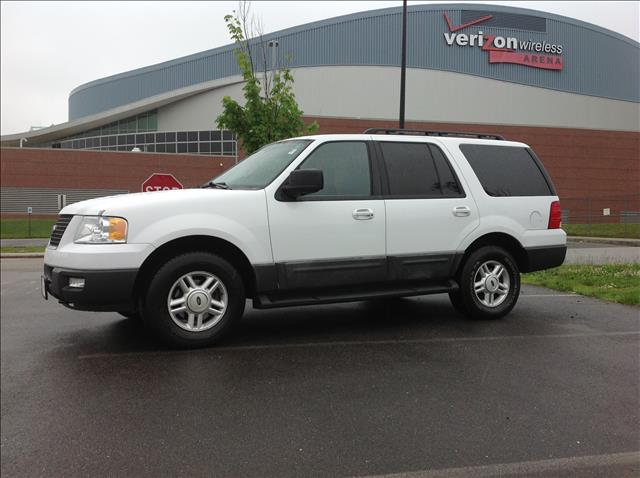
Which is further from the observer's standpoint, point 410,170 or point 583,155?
point 583,155

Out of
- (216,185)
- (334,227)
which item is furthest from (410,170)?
(216,185)

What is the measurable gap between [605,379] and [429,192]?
2.41 meters

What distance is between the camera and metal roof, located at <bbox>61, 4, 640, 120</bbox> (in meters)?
43.2

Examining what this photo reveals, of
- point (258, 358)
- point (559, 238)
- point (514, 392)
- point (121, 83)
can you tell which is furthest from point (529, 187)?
point (121, 83)

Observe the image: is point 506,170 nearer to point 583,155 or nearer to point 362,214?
point 362,214

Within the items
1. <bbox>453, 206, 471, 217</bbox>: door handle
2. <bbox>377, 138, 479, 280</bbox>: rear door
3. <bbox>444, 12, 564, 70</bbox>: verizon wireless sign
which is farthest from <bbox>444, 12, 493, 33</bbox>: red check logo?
<bbox>453, 206, 471, 217</bbox>: door handle

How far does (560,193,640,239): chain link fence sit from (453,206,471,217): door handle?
57.9 feet

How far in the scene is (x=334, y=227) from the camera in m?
5.04

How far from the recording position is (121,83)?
196ft

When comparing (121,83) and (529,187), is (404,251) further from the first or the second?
(121,83)

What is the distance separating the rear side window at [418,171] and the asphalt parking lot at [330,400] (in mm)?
1410

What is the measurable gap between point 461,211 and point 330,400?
2.87m

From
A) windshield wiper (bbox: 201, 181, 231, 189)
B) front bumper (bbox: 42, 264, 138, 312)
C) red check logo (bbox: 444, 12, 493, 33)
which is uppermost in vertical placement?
red check logo (bbox: 444, 12, 493, 33)

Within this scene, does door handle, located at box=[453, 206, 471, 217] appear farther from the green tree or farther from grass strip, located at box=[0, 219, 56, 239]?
grass strip, located at box=[0, 219, 56, 239]
